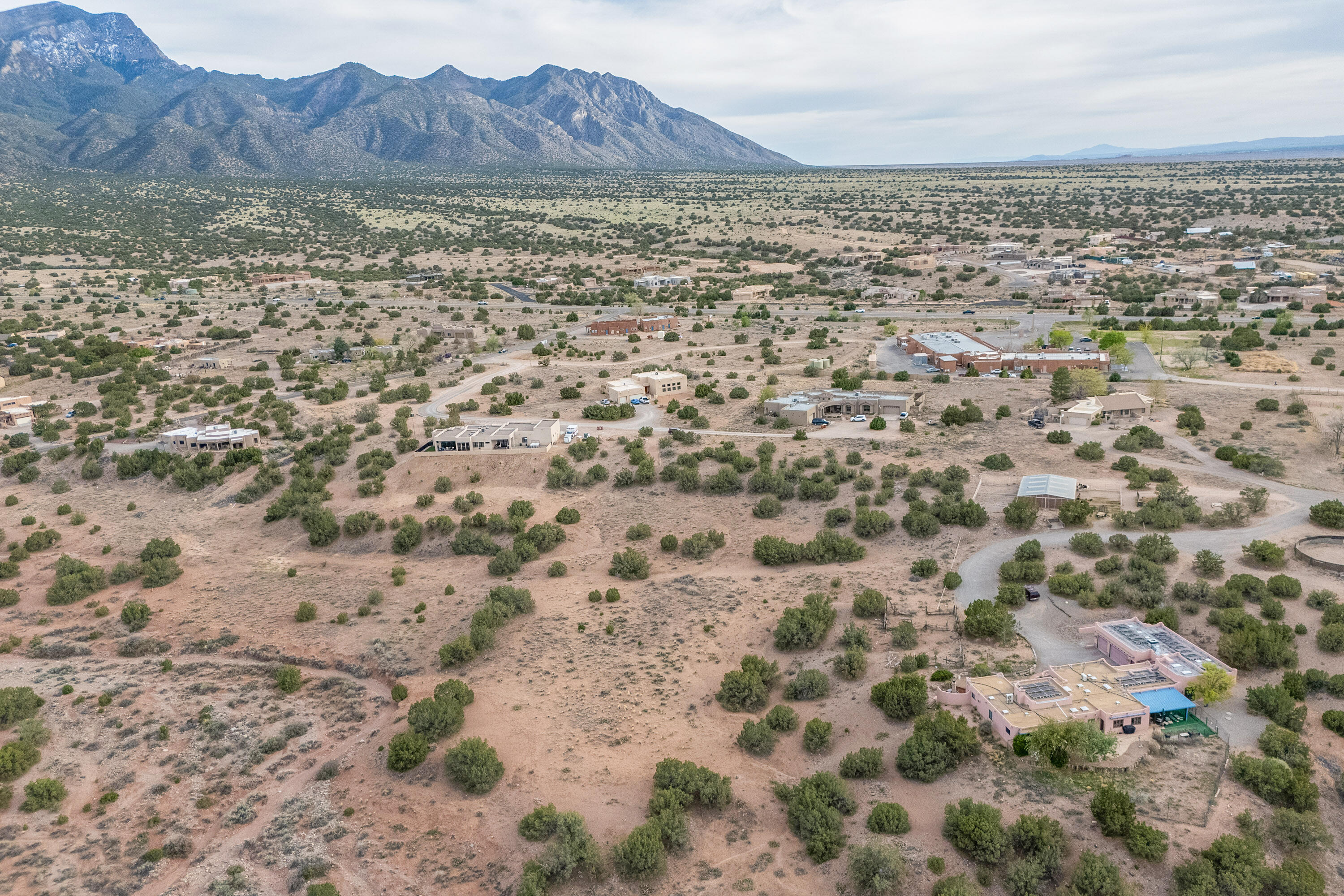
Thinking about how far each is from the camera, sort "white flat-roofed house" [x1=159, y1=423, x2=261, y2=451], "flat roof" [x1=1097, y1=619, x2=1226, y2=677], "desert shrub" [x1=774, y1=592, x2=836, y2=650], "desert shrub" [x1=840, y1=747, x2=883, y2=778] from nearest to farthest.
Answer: "desert shrub" [x1=840, y1=747, x2=883, y2=778]
"flat roof" [x1=1097, y1=619, x2=1226, y2=677]
"desert shrub" [x1=774, y1=592, x2=836, y2=650]
"white flat-roofed house" [x1=159, y1=423, x2=261, y2=451]

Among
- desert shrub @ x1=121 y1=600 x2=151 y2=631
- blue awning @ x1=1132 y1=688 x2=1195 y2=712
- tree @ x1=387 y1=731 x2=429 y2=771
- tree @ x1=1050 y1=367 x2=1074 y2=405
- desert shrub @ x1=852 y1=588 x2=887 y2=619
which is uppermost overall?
tree @ x1=1050 y1=367 x2=1074 y2=405

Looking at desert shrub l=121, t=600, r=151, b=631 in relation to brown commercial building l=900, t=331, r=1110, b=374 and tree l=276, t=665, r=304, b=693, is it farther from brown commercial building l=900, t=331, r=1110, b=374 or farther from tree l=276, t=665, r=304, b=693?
brown commercial building l=900, t=331, r=1110, b=374

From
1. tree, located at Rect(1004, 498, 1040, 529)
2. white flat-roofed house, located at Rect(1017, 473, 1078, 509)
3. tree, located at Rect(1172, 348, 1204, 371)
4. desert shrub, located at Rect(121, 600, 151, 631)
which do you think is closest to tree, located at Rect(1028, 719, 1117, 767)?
tree, located at Rect(1004, 498, 1040, 529)

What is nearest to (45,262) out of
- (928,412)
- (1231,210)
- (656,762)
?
(928,412)

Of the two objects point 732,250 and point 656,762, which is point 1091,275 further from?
point 656,762

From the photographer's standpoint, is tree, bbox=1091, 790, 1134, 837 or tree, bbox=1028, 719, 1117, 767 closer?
tree, bbox=1091, 790, 1134, 837

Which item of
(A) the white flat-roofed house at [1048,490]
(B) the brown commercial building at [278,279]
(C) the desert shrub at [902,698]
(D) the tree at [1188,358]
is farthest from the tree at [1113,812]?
(B) the brown commercial building at [278,279]
